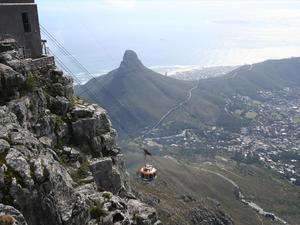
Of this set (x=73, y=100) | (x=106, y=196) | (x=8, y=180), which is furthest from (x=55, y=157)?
(x=73, y=100)

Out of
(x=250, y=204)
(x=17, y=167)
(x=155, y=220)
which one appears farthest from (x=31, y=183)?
(x=250, y=204)

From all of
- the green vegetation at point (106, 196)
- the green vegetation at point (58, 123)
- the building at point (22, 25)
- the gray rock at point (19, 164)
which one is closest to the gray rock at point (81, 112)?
the green vegetation at point (58, 123)

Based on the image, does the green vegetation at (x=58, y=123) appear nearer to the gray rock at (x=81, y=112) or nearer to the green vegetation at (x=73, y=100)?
the gray rock at (x=81, y=112)

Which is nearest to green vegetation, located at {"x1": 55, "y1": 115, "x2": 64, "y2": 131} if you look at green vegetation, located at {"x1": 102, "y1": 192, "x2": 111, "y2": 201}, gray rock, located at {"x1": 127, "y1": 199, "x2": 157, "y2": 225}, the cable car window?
green vegetation, located at {"x1": 102, "y1": 192, "x2": 111, "y2": 201}

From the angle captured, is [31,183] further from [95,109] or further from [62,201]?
[95,109]

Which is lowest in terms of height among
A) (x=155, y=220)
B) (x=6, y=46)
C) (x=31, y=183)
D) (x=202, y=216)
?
(x=202, y=216)

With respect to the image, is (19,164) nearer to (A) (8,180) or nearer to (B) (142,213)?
(A) (8,180)

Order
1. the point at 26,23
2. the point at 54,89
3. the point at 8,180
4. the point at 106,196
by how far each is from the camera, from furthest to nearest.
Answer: the point at 26,23 < the point at 54,89 < the point at 106,196 < the point at 8,180
